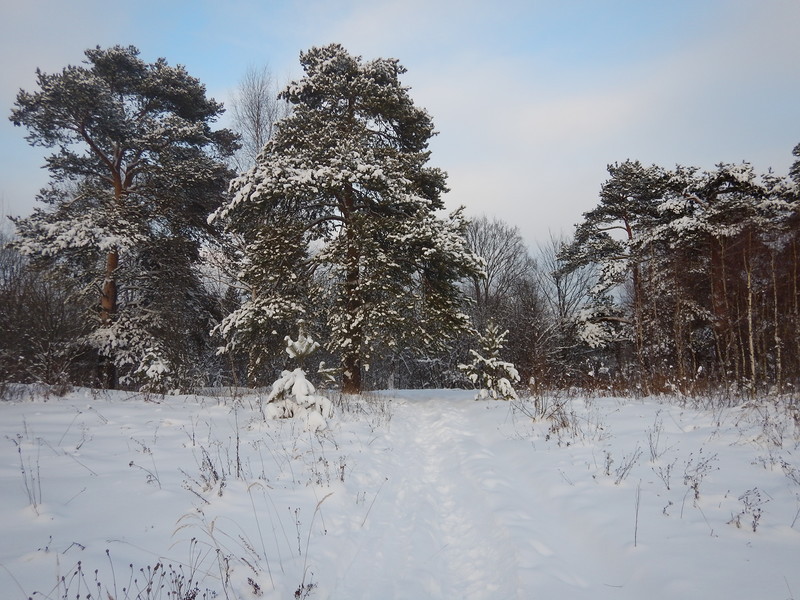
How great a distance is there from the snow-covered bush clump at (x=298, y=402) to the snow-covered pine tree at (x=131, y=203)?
210 inches

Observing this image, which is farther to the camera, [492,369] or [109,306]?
[109,306]

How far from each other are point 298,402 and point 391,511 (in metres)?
3.04

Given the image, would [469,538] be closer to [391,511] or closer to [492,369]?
[391,511]

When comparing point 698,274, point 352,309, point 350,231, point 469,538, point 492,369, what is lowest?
point 469,538

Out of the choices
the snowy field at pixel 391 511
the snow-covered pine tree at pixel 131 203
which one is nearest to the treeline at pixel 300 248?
the snow-covered pine tree at pixel 131 203

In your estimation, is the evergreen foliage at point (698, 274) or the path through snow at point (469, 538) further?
the evergreen foliage at point (698, 274)

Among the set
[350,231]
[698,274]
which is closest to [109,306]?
[350,231]

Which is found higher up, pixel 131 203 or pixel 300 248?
pixel 131 203

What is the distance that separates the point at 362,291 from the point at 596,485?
7.37 m

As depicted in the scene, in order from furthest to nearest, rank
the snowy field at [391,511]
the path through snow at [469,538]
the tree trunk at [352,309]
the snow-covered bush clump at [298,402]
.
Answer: the tree trunk at [352,309] → the snow-covered bush clump at [298,402] → the path through snow at [469,538] → the snowy field at [391,511]

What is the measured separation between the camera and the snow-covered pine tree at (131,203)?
34.9ft

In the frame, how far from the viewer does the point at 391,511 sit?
3.95 m

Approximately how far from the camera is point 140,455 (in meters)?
4.43

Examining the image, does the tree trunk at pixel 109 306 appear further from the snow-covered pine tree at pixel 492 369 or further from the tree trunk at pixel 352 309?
the snow-covered pine tree at pixel 492 369
